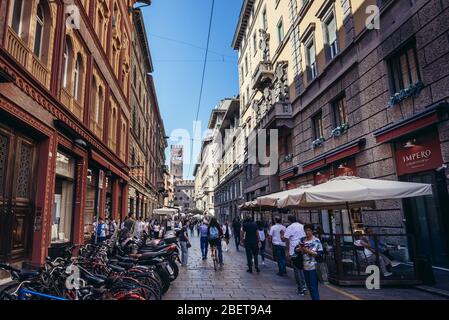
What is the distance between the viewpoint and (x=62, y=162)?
36.3 feet

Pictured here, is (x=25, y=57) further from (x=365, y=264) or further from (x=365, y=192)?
(x=365, y=264)

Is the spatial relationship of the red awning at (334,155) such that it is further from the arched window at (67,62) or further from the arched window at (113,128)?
the arched window at (113,128)

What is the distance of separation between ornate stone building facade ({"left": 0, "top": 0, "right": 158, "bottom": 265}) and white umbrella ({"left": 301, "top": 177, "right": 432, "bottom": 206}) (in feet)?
24.0

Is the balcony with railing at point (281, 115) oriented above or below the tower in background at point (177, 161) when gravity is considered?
below

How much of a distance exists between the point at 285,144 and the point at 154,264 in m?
16.1

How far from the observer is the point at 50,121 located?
9.54 meters

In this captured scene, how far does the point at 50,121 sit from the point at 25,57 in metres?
1.95

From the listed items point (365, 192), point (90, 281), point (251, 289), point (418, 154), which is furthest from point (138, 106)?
point (90, 281)

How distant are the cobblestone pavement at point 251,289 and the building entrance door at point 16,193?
13.5ft

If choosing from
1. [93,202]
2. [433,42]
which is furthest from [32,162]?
[433,42]

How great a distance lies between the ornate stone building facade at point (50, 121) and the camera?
7.63 metres

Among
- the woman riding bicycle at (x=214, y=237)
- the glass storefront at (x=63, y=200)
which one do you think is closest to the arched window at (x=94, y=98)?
the glass storefront at (x=63, y=200)

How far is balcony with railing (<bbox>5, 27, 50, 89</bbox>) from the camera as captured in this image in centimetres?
764

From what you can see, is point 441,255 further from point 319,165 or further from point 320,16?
point 320,16
